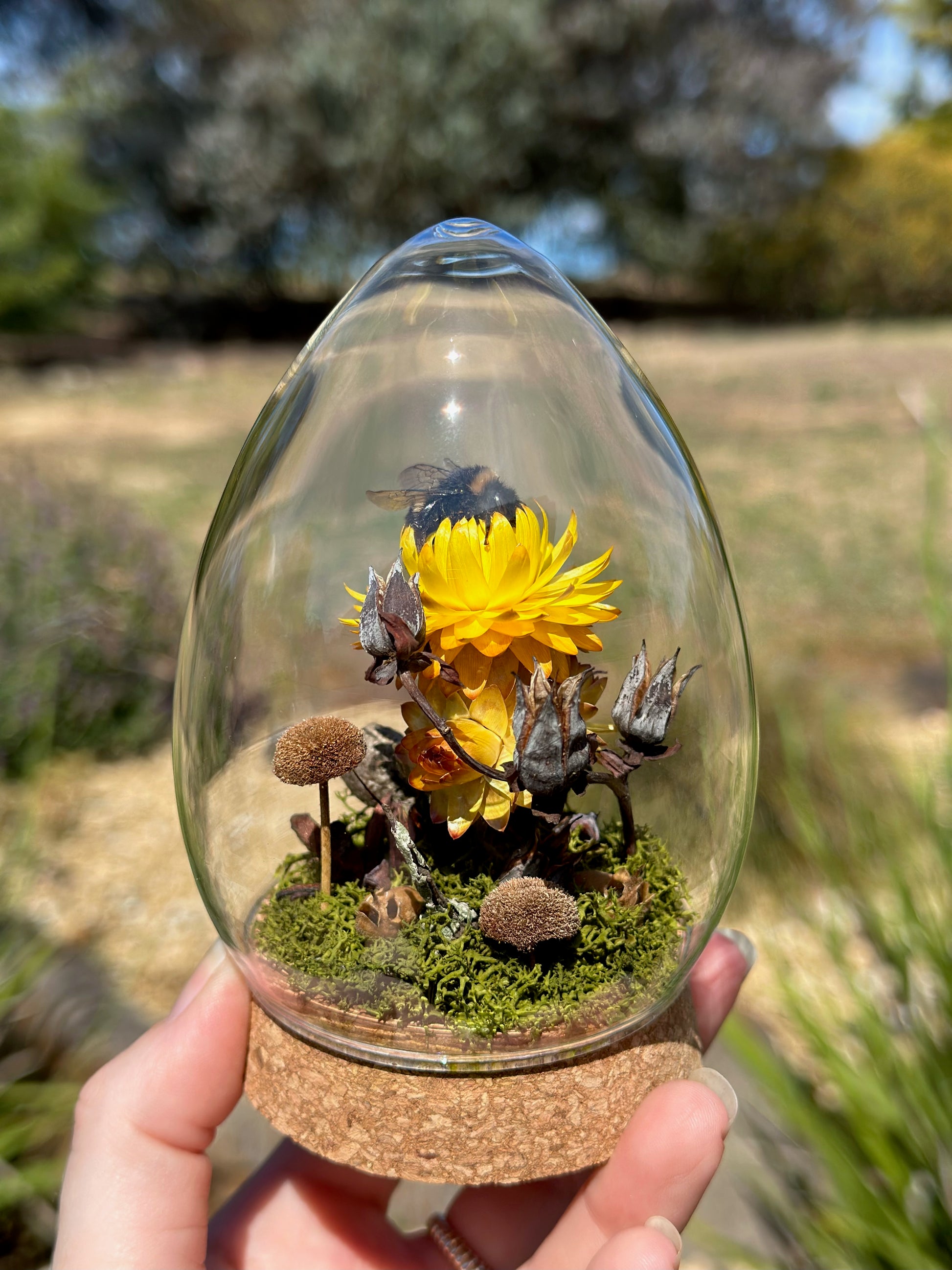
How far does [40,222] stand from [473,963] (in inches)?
464

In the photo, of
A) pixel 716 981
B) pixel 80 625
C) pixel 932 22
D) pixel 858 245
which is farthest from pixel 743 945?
pixel 932 22

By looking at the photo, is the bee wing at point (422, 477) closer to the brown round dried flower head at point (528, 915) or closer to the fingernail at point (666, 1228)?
the brown round dried flower head at point (528, 915)

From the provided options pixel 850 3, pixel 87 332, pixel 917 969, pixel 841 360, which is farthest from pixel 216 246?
pixel 917 969

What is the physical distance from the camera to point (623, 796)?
0.88 meters

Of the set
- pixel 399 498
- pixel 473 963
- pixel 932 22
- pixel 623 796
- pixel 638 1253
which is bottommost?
pixel 638 1253

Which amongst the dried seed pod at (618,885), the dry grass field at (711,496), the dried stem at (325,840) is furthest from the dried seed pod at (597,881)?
the dry grass field at (711,496)

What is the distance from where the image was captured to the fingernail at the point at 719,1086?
0.94 meters

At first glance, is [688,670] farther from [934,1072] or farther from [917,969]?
[917,969]

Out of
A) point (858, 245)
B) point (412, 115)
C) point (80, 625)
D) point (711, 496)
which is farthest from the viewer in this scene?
point (858, 245)

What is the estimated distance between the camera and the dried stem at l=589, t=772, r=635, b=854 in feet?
2.76

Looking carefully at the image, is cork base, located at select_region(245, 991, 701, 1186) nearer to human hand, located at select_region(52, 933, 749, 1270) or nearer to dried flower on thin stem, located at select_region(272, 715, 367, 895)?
human hand, located at select_region(52, 933, 749, 1270)

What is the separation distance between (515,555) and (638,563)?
17 centimetres

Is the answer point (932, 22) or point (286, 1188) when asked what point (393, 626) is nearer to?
point (286, 1188)

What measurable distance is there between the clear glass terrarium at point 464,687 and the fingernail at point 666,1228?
18cm
